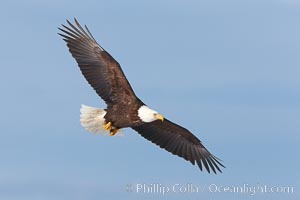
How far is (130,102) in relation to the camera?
14.2 metres

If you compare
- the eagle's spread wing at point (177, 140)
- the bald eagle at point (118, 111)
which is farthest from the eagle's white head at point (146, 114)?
the eagle's spread wing at point (177, 140)

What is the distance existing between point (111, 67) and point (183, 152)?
225cm

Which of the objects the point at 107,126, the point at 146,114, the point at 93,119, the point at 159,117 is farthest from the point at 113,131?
the point at 159,117

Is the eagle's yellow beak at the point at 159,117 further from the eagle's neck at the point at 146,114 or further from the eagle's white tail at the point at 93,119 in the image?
the eagle's white tail at the point at 93,119

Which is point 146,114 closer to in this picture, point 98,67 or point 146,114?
point 146,114

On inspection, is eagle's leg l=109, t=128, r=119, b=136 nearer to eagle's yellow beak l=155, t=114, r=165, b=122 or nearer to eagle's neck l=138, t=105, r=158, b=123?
eagle's neck l=138, t=105, r=158, b=123

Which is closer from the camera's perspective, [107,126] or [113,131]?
[107,126]

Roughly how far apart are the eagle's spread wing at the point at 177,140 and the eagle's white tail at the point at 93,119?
89 centimetres

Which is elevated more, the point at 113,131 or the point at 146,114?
the point at 146,114

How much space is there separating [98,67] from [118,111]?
93 cm

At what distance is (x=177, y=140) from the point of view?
15430 millimetres

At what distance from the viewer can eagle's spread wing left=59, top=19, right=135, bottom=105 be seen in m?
14.3

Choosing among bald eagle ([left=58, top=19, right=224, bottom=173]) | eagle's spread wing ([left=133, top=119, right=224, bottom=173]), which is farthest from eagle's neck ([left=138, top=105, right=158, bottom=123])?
eagle's spread wing ([left=133, top=119, right=224, bottom=173])

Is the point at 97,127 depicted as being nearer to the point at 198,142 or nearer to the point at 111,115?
the point at 111,115
